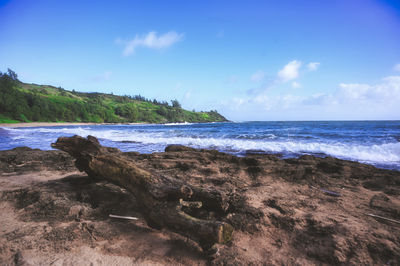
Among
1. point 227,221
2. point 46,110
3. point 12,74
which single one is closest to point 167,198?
point 227,221

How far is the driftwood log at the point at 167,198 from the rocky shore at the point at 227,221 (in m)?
0.18

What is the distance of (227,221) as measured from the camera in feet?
8.28

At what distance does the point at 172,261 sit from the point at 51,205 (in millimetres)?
2060

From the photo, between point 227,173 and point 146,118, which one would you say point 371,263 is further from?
point 146,118

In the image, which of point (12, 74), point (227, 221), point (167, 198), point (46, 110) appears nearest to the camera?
point (167, 198)

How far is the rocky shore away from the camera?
6.18 ft

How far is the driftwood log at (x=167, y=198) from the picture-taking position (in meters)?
1.92

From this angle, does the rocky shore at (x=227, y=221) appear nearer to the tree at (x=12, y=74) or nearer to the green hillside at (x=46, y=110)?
the green hillside at (x=46, y=110)

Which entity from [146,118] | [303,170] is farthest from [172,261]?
[146,118]

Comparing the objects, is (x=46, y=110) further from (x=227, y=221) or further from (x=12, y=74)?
(x=227, y=221)

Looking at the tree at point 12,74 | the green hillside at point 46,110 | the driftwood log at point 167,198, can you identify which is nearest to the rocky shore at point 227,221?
the driftwood log at point 167,198

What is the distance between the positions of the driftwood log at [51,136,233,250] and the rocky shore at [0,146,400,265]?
0.58 feet

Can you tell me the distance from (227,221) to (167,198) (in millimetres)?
885

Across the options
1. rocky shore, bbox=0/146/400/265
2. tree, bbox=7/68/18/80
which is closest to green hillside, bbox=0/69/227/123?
tree, bbox=7/68/18/80
